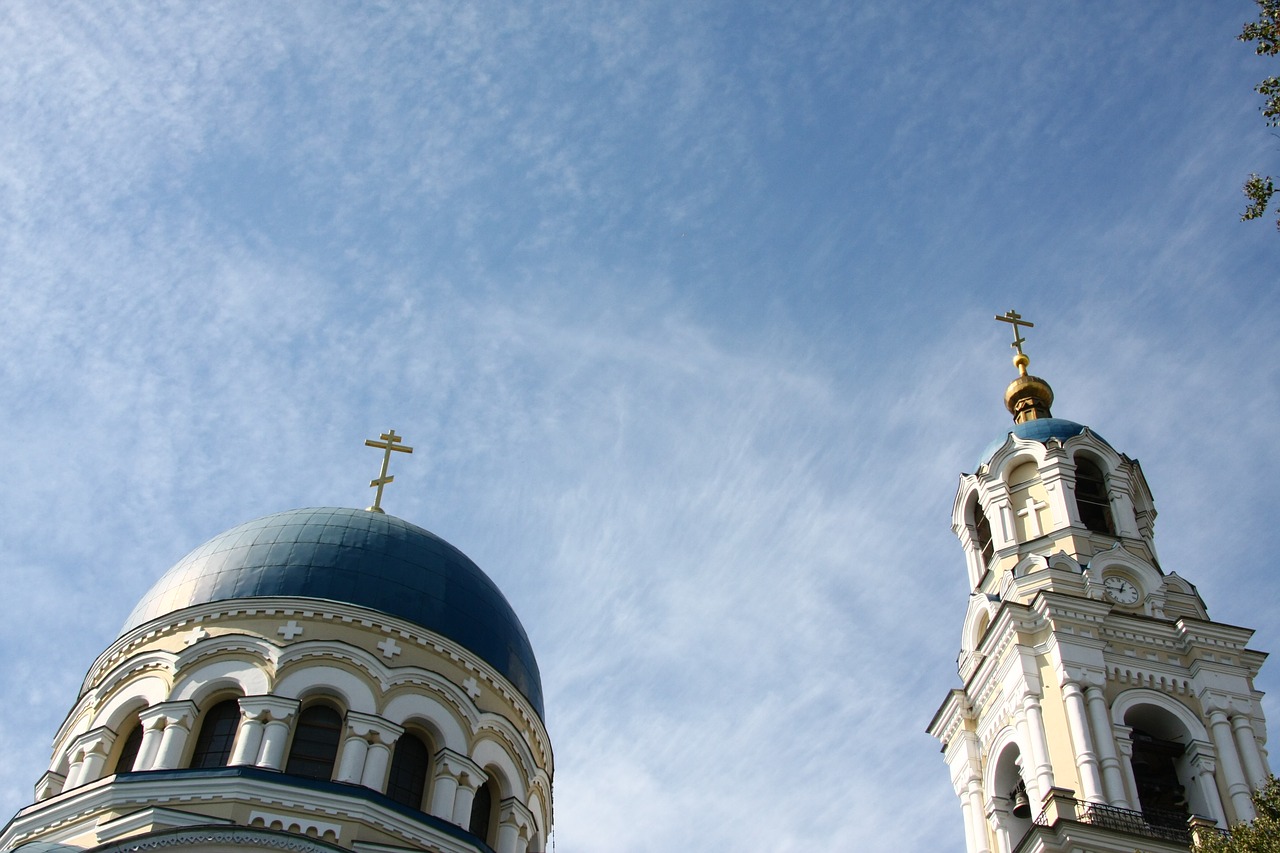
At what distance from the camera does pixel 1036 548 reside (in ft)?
71.4

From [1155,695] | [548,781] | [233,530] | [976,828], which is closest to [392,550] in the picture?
[233,530]

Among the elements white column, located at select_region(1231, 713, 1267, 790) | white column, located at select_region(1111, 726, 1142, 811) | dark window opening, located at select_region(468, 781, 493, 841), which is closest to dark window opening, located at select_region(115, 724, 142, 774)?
dark window opening, located at select_region(468, 781, 493, 841)

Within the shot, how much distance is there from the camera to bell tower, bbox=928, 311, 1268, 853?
1795cm

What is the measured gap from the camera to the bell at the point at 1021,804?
766 inches

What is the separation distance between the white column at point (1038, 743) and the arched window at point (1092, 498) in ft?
13.0

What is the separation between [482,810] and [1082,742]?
7554 millimetres

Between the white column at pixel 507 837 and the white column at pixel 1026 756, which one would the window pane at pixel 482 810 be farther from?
the white column at pixel 1026 756

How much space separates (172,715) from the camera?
17984 millimetres

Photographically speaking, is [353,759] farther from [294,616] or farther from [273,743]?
[294,616]

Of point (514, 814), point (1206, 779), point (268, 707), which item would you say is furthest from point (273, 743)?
point (1206, 779)

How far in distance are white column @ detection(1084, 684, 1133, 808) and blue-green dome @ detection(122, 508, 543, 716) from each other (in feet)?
24.3

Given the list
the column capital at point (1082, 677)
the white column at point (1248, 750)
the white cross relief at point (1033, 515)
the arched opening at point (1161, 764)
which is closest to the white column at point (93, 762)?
the column capital at point (1082, 677)

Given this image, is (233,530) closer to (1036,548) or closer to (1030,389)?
(1036,548)

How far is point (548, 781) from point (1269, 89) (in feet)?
45.2
